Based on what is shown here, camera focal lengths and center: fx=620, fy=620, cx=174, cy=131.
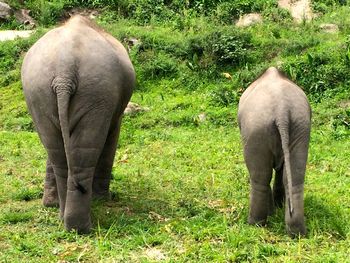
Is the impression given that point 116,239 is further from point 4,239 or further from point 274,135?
point 274,135

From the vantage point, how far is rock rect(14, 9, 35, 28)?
15797 millimetres

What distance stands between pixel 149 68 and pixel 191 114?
75.7 inches

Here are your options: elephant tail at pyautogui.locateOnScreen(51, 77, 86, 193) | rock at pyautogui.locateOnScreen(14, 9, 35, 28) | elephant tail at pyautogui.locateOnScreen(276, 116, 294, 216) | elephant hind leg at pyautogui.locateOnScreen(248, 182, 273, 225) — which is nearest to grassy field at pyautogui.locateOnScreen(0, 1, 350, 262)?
elephant hind leg at pyautogui.locateOnScreen(248, 182, 273, 225)

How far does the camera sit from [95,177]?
272 inches

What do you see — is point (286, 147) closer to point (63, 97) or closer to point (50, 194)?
point (63, 97)

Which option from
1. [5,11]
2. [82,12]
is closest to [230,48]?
[82,12]

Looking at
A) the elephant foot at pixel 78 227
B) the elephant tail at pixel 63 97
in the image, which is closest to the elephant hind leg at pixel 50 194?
the elephant foot at pixel 78 227

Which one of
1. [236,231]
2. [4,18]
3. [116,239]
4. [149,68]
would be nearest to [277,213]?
[236,231]

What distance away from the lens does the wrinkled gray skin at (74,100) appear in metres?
5.57

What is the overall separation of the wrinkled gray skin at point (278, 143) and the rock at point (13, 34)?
31.2ft

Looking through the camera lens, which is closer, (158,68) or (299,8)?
(158,68)

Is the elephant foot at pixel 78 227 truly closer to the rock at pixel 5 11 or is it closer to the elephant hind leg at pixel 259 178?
the elephant hind leg at pixel 259 178

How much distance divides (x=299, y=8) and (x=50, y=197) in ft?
34.3

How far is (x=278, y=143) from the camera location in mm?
5586
